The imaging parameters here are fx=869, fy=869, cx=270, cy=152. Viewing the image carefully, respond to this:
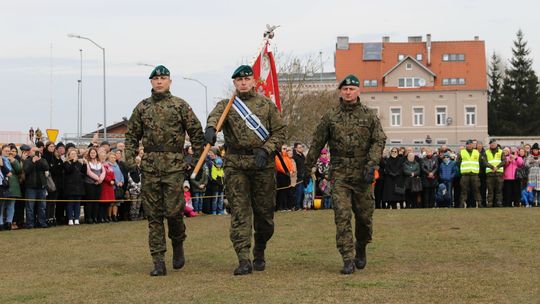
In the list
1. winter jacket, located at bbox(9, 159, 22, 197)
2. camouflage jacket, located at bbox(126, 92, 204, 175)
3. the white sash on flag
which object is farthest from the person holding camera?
the white sash on flag

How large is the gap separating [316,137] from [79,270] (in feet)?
10.8

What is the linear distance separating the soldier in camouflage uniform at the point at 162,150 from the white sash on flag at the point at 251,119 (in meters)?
0.55

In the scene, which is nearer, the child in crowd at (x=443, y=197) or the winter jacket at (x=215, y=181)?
the winter jacket at (x=215, y=181)

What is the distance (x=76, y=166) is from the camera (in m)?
19.6

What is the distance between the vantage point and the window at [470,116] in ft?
284

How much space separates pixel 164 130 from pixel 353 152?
7.34ft

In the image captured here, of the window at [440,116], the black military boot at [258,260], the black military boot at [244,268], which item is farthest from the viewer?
the window at [440,116]

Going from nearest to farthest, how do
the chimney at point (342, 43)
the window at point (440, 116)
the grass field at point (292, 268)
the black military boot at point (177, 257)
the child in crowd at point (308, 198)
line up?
the grass field at point (292, 268)
the black military boot at point (177, 257)
the child in crowd at point (308, 198)
the window at point (440, 116)
the chimney at point (342, 43)

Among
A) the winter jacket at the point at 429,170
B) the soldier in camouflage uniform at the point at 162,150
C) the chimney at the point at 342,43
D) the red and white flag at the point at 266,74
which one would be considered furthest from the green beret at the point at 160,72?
the chimney at the point at 342,43

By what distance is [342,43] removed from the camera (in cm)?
9225

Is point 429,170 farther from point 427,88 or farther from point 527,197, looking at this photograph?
point 427,88

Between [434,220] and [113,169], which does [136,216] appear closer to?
[113,169]

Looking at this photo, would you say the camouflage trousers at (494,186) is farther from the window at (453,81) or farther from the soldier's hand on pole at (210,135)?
the window at (453,81)

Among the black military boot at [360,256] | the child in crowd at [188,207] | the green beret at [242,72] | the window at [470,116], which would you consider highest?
the window at [470,116]
